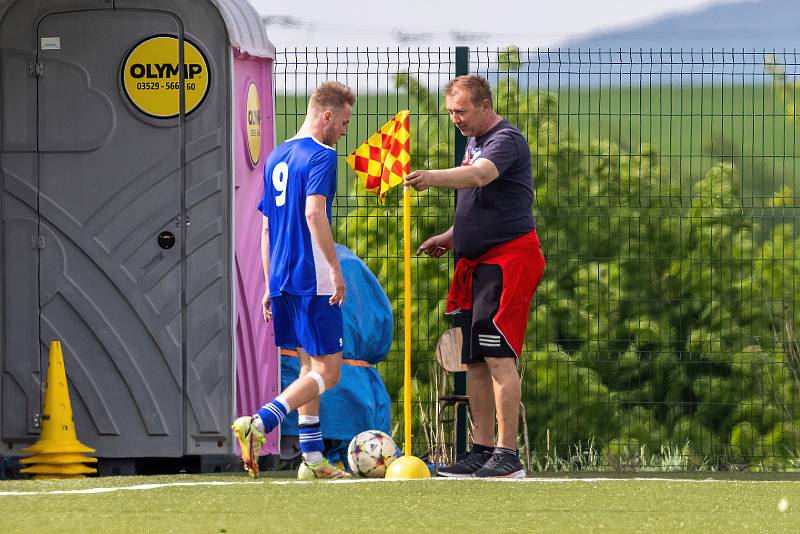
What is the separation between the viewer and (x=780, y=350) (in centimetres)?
1099

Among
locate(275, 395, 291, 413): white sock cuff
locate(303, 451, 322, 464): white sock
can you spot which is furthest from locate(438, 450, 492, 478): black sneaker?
locate(275, 395, 291, 413): white sock cuff

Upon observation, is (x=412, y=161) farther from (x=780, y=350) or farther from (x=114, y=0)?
(x=114, y=0)

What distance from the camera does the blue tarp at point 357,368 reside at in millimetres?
9414

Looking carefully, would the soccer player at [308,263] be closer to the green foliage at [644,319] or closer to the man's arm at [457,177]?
the man's arm at [457,177]

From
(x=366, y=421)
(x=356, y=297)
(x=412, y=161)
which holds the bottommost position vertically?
(x=366, y=421)

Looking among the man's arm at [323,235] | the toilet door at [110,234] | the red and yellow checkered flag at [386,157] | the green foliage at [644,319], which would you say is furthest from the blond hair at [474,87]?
the green foliage at [644,319]

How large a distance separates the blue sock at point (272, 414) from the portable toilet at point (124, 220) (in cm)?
107

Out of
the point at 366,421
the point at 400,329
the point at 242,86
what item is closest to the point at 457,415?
the point at 366,421

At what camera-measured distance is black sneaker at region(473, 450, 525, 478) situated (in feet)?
25.1

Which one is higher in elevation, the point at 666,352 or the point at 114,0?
the point at 114,0

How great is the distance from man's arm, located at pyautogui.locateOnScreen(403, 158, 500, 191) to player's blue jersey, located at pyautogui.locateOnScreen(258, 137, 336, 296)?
1.55ft

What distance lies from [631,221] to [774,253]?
96cm

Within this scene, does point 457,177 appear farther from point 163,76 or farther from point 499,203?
point 163,76

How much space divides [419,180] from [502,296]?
74cm
